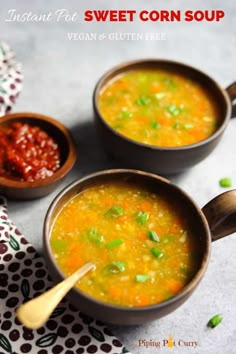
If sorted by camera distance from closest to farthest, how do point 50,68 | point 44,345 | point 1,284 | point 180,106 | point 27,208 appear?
point 44,345 < point 1,284 < point 27,208 < point 180,106 < point 50,68

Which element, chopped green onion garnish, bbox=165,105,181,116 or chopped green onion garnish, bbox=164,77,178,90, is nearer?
chopped green onion garnish, bbox=165,105,181,116

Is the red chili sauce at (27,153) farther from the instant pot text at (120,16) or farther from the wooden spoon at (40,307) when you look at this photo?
the instant pot text at (120,16)

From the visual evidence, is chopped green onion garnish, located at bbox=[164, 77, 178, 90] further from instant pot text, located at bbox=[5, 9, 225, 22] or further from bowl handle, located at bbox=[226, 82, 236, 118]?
instant pot text, located at bbox=[5, 9, 225, 22]

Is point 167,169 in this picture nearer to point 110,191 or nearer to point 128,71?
point 110,191

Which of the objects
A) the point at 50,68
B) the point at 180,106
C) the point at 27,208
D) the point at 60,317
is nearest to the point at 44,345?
the point at 60,317

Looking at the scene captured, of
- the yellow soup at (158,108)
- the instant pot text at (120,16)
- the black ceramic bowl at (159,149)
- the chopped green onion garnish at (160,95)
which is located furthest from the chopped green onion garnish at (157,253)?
the instant pot text at (120,16)

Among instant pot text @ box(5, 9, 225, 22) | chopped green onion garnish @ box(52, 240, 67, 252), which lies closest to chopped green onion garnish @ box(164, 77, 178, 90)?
instant pot text @ box(5, 9, 225, 22)
